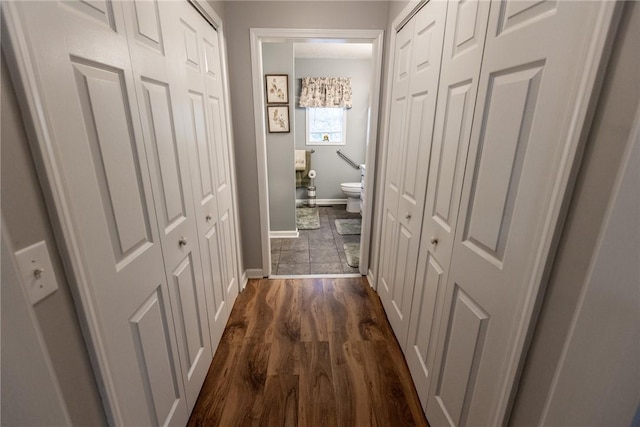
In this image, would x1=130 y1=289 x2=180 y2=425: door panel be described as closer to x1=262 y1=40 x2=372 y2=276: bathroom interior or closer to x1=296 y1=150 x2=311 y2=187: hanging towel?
x1=262 y1=40 x2=372 y2=276: bathroom interior

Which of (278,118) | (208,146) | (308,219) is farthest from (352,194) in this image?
(208,146)

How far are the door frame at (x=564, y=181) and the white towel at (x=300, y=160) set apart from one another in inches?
149

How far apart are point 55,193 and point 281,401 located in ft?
4.56

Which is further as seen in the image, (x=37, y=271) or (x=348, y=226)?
(x=348, y=226)

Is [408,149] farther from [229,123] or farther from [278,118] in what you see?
[278,118]

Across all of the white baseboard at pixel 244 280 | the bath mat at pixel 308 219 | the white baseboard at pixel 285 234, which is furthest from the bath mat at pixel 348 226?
the white baseboard at pixel 244 280

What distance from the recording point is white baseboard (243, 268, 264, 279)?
2.58 metres

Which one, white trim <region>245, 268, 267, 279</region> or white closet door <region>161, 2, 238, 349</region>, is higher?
white closet door <region>161, 2, 238, 349</region>

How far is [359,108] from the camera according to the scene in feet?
14.9

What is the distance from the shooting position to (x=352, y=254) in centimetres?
305

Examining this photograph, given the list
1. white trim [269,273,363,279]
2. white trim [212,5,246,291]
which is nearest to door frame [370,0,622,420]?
white trim [212,5,246,291]

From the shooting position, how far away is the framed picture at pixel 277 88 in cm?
282

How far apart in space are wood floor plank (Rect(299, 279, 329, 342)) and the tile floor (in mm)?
256

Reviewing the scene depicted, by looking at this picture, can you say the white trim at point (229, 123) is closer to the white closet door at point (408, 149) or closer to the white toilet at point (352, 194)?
the white closet door at point (408, 149)
